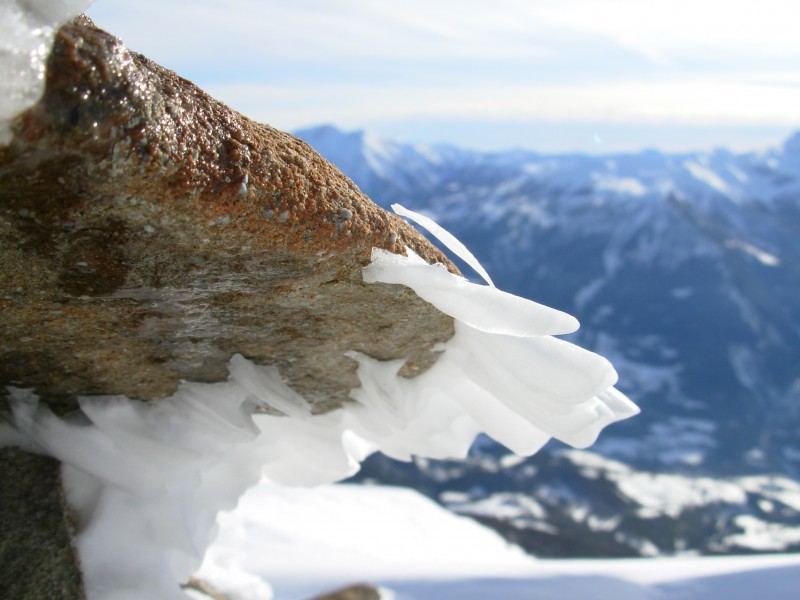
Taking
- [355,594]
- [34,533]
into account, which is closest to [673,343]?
[355,594]

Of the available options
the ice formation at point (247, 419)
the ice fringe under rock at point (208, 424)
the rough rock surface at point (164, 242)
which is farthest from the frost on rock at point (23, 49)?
the ice fringe under rock at point (208, 424)

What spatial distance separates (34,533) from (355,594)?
10.5 ft

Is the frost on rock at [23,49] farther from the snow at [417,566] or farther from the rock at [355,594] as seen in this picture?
the rock at [355,594]

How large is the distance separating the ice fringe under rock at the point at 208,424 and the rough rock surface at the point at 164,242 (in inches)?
8.9

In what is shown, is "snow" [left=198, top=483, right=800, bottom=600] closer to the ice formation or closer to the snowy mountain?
the ice formation

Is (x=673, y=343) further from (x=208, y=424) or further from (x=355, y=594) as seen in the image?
(x=208, y=424)

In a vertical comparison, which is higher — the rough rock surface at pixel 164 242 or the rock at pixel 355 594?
the rough rock surface at pixel 164 242

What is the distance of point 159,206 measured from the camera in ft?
7.24

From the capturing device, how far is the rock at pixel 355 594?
19.9ft

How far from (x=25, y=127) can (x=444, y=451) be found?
12.6 feet

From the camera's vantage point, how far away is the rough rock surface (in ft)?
6.50

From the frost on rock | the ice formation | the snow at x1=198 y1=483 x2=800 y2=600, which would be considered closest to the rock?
the snow at x1=198 y1=483 x2=800 y2=600

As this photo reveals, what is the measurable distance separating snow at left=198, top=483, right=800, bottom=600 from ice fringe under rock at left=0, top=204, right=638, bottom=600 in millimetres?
1557

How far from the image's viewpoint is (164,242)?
7.85 ft
